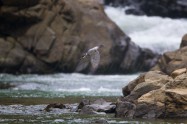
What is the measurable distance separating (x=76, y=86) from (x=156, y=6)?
32.1 m

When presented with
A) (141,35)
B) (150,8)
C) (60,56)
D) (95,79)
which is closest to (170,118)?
(95,79)

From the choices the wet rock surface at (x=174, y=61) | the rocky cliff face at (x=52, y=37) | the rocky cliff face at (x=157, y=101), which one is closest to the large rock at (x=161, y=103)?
the rocky cliff face at (x=157, y=101)

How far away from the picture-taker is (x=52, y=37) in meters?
45.8

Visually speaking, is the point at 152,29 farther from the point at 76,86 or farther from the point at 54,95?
the point at 54,95

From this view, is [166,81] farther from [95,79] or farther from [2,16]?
[2,16]

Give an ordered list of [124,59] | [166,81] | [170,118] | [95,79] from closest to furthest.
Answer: [170,118] < [166,81] < [95,79] < [124,59]

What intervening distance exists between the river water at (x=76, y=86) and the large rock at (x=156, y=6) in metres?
1.34

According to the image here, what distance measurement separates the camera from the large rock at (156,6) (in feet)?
219

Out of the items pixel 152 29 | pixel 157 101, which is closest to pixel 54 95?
pixel 157 101

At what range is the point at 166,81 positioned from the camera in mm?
25172

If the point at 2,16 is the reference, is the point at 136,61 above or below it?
below

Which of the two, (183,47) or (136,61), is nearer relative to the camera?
(183,47)

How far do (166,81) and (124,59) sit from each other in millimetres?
24135

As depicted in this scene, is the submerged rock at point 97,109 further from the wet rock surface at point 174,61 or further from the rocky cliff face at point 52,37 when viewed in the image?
the rocky cliff face at point 52,37
